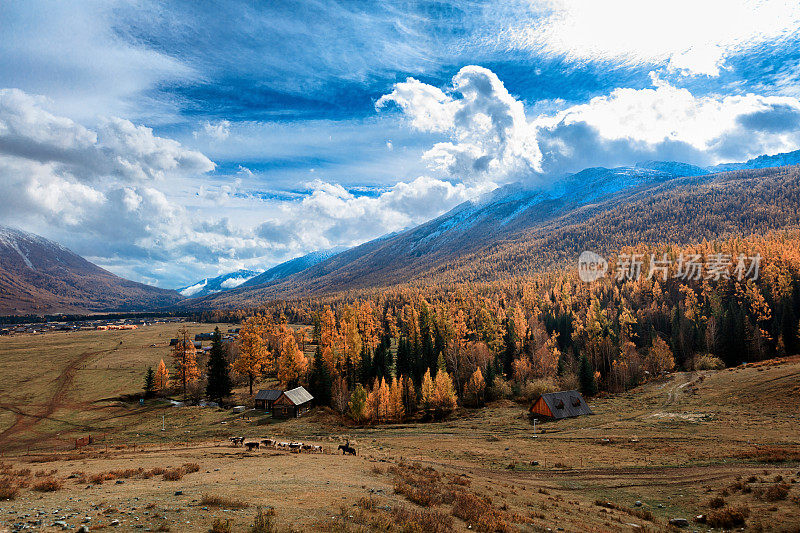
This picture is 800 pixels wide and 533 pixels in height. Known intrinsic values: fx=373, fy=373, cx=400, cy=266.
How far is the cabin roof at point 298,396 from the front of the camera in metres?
77.9

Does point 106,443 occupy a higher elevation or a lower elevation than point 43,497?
lower

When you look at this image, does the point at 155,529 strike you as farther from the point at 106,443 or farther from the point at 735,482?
the point at 106,443

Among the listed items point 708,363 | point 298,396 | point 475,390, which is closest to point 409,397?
point 475,390

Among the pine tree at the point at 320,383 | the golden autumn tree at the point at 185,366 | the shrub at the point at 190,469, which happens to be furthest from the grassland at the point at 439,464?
the golden autumn tree at the point at 185,366

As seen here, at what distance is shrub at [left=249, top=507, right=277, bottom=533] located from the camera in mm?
15172

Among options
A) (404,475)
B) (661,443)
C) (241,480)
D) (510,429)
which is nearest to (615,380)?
(510,429)

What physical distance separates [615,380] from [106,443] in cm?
10388

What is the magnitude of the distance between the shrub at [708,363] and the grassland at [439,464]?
32.2ft

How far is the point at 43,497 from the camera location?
1972 centimetres

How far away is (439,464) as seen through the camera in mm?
40375

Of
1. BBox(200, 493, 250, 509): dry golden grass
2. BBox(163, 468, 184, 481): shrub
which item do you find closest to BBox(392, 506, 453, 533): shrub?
BBox(200, 493, 250, 509): dry golden grass

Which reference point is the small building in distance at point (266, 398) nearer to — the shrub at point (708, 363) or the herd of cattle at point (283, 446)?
the herd of cattle at point (283, 446)

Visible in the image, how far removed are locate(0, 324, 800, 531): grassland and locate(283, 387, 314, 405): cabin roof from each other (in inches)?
156

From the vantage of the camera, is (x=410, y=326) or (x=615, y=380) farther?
(x=410, y=326)
